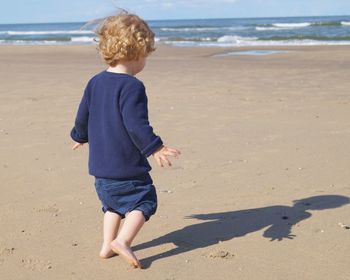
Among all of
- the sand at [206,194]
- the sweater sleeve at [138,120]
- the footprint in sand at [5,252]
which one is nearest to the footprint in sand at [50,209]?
the sand at [206,194]

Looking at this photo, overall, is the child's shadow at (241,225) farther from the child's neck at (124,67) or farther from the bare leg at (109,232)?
the child's neck at (124,67)

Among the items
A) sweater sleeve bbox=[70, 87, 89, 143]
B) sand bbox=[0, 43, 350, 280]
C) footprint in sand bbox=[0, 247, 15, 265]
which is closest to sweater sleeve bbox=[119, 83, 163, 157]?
sweater sleeve bbox=[70, 87, 89, 143]

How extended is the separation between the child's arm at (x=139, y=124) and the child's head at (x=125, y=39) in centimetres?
18

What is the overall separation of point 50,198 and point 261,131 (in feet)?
8.75

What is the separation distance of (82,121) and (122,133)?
0.30 metres

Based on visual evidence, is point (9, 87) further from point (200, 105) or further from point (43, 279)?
point (43, 279)

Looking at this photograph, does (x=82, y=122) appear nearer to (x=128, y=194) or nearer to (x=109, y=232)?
(x=128, y=194)

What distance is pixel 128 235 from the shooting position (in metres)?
3.05

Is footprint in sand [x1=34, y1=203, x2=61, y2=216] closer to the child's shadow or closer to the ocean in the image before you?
the child's shadow

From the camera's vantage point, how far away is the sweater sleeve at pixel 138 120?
9.48 ft

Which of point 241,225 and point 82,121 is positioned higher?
point 82,121

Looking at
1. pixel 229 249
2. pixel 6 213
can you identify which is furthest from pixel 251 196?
pixel 6 213

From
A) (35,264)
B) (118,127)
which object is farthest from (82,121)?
(35,264)

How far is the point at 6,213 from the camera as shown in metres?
3.75
